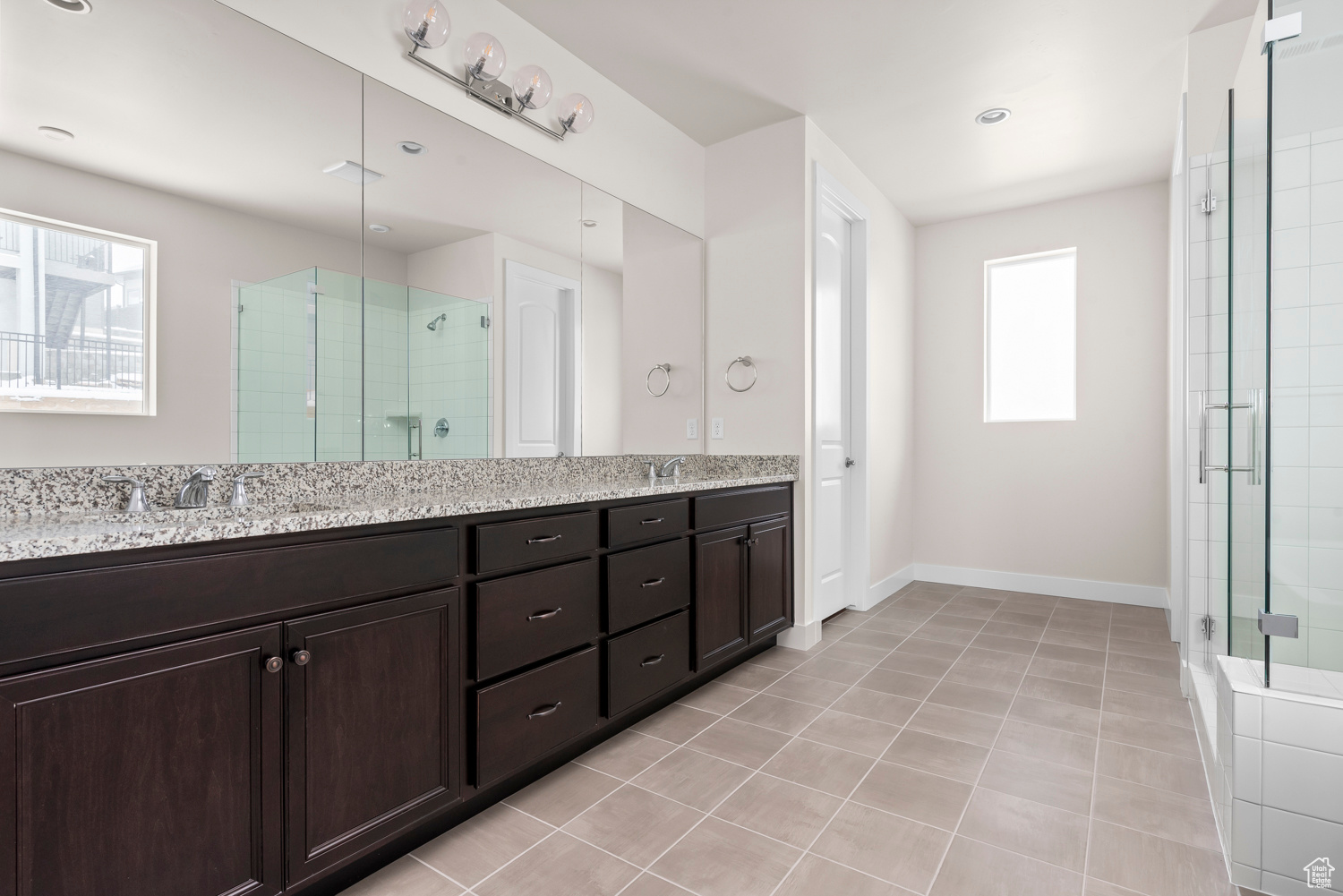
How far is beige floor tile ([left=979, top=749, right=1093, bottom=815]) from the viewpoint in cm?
189

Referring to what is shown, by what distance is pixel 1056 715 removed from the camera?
2.48 meters

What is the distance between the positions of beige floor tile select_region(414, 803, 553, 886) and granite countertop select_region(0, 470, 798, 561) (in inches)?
33.5

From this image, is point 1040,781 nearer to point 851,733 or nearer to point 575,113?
point 851,733

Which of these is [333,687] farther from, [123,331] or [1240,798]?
[1240,798]

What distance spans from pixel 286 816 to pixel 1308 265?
259 cm

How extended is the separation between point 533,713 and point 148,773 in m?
0.92

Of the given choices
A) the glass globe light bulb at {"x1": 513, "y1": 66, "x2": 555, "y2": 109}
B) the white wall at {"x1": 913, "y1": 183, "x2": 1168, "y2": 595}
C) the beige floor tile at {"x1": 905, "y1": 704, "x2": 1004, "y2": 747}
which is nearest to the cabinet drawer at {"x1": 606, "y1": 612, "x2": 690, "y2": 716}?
the beige floor tile at {"x1": 905, "y1": 704, "x2": 1004, "y2": 747}

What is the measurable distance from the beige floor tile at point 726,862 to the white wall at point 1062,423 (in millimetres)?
3636

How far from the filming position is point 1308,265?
1553 mm

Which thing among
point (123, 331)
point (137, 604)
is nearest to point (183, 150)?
point (123, 331)

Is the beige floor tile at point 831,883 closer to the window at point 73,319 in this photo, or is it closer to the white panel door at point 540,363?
the white panel door at point 540,363

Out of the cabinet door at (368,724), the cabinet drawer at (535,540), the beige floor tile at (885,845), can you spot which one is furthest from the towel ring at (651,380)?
the beige floor tile at (885,845)

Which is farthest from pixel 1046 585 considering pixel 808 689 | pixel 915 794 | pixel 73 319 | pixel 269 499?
pixel 73 319

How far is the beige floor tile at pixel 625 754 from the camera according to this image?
2.07m
